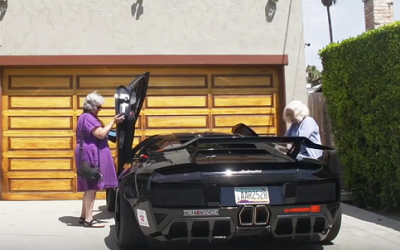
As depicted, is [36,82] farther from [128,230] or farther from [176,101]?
[128,230]

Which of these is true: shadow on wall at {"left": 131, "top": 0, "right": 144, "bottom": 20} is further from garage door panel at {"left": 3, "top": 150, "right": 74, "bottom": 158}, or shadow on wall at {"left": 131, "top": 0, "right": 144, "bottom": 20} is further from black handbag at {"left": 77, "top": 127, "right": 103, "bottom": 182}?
black handbag at {"left": 77, "top": 127, "right": 103, "bottom": 182}

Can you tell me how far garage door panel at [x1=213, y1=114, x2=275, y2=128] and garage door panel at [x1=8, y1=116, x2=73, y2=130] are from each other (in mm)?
2588

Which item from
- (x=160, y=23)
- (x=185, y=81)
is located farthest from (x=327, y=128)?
(x=160, y=23)

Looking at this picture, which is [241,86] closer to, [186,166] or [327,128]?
[327,128]

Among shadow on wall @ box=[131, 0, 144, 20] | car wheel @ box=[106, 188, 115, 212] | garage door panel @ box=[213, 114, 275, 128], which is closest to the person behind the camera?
car wheel @ box=[106, 188, 115, 212]

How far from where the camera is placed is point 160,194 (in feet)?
14.6

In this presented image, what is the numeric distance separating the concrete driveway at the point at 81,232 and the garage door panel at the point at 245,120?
7.22ft

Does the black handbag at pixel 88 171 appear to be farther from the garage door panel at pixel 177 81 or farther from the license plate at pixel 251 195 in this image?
the garage door panel at pixel 177 81

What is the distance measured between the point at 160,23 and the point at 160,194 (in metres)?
5.45

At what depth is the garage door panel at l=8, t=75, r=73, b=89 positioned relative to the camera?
9242 mm

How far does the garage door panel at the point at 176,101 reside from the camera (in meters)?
9.35

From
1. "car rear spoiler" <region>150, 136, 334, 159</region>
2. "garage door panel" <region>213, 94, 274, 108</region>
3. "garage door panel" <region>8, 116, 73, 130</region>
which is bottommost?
"car rear spoiler" <region>150, 136, 334, 159</region>

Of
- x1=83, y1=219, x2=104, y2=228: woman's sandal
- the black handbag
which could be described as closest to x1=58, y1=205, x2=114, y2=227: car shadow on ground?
x1=83, y1=219, x2=104, y2=228: woman's sandal

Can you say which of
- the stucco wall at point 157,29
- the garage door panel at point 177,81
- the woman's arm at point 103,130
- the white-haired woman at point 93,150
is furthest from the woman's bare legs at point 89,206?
the stucco wall at point 157,29
